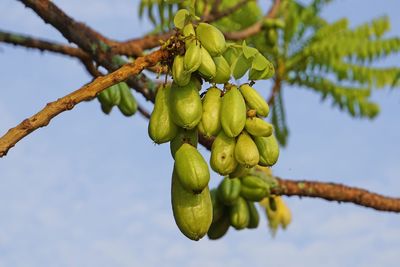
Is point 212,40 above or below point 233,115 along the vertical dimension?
above

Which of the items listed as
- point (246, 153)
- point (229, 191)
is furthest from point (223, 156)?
point (229, 191)

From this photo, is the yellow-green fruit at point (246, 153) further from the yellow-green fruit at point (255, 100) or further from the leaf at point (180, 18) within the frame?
the leaf at point (180, 18)

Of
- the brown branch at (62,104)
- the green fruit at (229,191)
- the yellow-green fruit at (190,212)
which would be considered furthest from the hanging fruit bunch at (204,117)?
the green fruit at (229,191)

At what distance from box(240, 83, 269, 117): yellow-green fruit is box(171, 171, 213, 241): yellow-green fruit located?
0.83ft

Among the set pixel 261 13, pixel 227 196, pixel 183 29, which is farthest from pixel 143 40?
pixel 261 13

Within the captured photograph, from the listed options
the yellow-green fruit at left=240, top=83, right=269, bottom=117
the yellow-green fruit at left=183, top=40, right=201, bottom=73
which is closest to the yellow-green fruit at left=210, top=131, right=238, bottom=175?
the yellow-green fruit at left=240, top=83, right=269, bottom=117

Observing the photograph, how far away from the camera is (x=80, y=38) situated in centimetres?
333

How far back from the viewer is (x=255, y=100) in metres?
2.15

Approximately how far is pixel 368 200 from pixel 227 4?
12209mm

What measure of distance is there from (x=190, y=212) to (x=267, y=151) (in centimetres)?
26

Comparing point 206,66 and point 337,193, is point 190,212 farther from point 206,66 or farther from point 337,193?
point 337,193

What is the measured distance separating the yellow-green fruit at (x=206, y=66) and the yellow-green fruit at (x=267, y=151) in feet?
0.73

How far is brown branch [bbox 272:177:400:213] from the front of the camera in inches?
152

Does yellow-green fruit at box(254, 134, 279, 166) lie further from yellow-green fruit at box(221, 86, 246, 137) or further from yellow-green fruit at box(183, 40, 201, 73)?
yellow-green fruit at box(183, 40, 201, 73)
